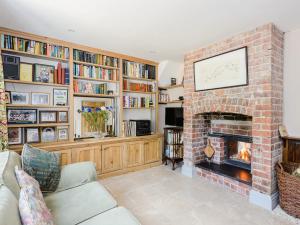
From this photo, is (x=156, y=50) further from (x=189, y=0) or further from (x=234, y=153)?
(x=234, y=153)

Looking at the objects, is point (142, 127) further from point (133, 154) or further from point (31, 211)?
point (31, 211)

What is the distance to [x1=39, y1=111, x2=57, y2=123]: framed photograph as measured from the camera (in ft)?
9.37

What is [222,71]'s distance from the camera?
8.87 ft

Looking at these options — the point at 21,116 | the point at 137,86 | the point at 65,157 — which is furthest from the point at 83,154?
the point at 137,86

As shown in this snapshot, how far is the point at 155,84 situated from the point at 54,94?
205 cm

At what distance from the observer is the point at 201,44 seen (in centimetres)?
293

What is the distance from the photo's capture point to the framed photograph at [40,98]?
9.20ft

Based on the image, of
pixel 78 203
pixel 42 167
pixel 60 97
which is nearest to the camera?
pixel 78 203

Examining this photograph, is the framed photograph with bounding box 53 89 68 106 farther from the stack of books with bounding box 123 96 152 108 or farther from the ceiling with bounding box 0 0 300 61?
the stack of books with bounding box 123 96 152 108

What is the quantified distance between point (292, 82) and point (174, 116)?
211 cm

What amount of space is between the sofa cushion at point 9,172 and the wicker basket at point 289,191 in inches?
104

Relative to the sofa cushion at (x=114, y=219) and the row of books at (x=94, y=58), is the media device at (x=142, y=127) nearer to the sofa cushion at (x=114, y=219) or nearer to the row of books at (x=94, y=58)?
the row of books at (x=94, y=58)

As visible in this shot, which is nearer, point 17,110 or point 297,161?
point 297,161

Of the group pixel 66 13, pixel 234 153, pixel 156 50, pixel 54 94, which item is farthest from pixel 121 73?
pixel 234 153
